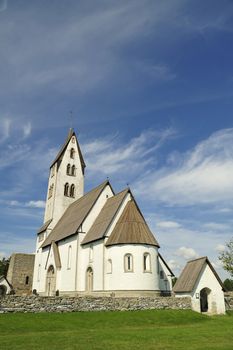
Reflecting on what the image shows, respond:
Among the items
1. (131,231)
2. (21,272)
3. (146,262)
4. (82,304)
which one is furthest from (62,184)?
(82,304)

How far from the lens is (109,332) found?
15266 millimetres

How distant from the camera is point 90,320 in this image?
18547 millimetres

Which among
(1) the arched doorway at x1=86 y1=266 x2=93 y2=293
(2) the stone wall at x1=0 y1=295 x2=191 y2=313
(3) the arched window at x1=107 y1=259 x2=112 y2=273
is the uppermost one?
(3) the arched window at x1=107 y1=259 x2=112 y2=273

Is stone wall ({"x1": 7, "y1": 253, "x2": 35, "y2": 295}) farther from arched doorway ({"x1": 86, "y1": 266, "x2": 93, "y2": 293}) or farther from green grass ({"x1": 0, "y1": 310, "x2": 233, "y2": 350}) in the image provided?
green grass ({"x1": 0, "y1": 310, "x2": 233, "y2": 350})

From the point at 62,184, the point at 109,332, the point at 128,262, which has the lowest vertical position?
the point at 109,332

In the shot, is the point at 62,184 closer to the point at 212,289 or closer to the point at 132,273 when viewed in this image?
the point at 132,273

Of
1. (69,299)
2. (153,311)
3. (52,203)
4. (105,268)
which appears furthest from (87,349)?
(52,203)

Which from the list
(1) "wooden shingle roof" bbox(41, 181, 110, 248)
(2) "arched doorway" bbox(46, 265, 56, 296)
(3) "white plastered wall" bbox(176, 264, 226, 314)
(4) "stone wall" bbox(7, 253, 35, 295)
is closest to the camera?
(3) "white plastered wall" bbox(176, 264, 226, 314)

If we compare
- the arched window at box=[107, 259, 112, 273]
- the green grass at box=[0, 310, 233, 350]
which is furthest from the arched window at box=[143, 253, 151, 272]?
the green grass at box=[0, 310, 233, 350]

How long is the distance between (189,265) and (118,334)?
1528 centimetres

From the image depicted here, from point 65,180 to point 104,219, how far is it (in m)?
17.4

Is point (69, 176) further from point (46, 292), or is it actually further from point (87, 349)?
point (87, 349)

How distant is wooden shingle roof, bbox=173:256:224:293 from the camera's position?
25.4 meters

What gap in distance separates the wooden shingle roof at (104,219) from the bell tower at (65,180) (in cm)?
1334
